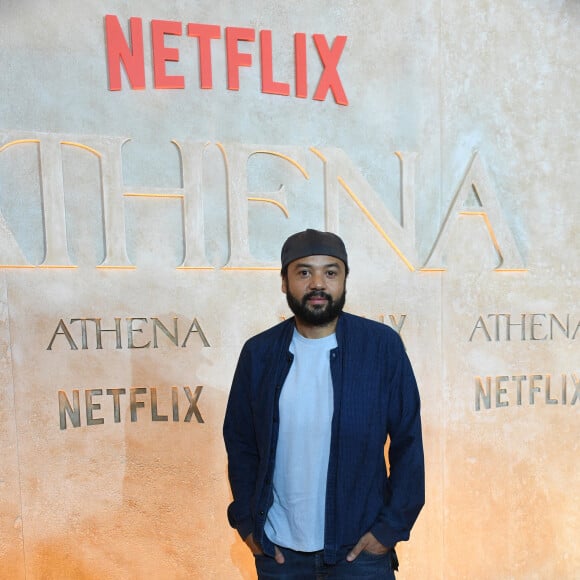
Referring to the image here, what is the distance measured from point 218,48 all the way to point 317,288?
1.60 m

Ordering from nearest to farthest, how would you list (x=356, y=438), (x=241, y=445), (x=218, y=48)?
1. (x=356, y=438)
2. (x=241, y=445)
3. (x=218, y=48)

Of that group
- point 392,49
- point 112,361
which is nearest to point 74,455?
point 112,361

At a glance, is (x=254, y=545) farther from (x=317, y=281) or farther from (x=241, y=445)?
(x=317, y=281)

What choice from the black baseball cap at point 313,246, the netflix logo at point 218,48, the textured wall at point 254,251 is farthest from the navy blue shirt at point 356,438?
the netflix logo at point 218,48

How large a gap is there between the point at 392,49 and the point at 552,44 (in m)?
0.93

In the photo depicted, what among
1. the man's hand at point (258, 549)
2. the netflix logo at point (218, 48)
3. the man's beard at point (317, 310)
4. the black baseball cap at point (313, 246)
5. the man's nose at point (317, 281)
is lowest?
the man's hand at point (258, 549)

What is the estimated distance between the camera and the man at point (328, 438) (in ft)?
4.27

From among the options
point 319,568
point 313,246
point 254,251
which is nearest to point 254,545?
point 319,568

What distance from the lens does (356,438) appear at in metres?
1.30

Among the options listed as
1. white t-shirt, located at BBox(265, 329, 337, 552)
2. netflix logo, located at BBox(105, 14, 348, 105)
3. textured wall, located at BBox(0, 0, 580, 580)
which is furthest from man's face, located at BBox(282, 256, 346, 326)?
netflix logo, located at BBox(105, 14, 348, 105)

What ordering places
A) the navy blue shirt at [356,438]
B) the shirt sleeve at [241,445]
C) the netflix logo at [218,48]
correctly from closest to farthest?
the navy blue shirt at [356,438], the shirt sleeve at [241,445], the netflix logo at [218,48]

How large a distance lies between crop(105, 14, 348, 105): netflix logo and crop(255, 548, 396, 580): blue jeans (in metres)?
2.06

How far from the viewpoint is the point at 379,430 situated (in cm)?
134

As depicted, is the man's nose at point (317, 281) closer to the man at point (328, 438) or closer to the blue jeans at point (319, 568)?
the man at point (328, 438)
